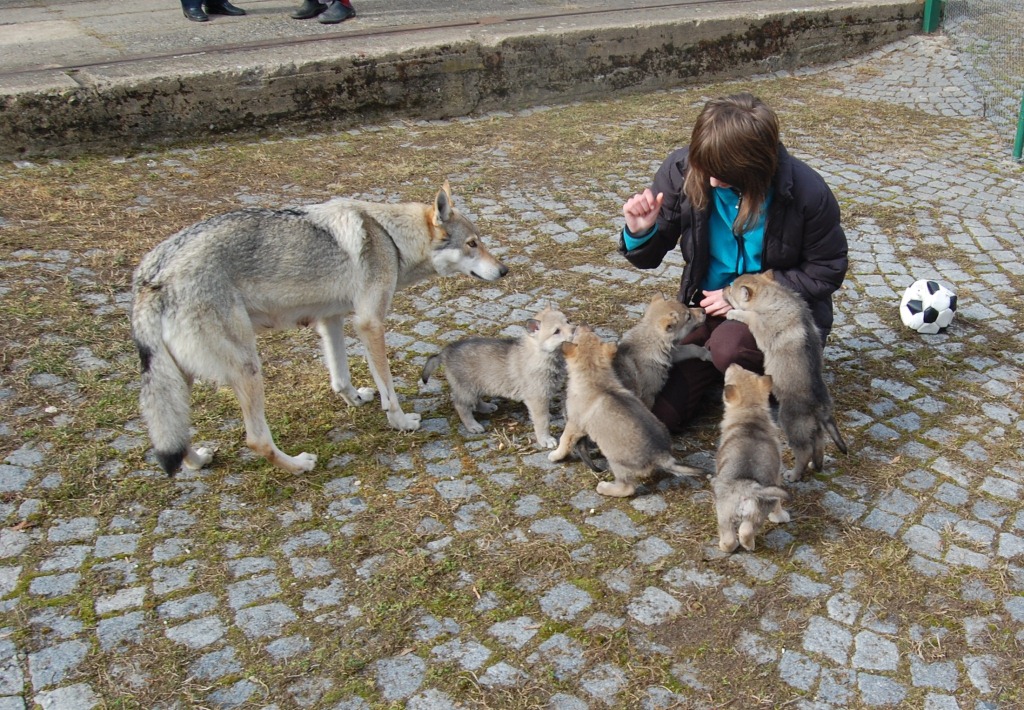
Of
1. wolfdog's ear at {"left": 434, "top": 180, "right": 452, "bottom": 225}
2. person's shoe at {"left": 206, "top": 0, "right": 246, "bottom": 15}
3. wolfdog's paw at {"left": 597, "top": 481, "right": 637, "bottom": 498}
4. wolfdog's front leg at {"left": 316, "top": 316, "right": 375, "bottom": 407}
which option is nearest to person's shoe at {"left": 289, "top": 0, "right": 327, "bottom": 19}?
person's shoe at {"left": 206, "top": 0, "right": 246, "bottom": 15}

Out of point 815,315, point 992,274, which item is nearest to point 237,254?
point 815,315

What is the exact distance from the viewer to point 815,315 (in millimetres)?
5176

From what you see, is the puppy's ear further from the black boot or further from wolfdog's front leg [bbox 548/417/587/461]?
the black boot

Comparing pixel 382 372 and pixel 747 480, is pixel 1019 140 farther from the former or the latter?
pixel 382 372

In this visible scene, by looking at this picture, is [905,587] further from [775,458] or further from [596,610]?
[596,610]

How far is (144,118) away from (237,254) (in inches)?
195

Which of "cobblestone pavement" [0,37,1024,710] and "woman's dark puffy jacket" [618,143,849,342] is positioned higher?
"woman's dark puffy jacket" [618,143,849,342]

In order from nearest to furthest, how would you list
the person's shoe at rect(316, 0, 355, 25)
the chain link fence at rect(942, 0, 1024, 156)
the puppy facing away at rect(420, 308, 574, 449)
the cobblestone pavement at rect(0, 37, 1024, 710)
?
the cobblestone pavement at rect(0, 37, 1024, 710) < the puppy facing away at rect(420, 308, 574, 449) < the chain link fence at rect(942, 0, 1024, 156) < the person's shoe at rect(316, 0, 355, 25)

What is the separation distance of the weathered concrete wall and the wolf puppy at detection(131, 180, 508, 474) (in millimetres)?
4576

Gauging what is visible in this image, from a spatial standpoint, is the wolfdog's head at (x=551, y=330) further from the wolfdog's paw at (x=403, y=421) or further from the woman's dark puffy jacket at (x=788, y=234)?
the wolfdog's paw at (x=403, y=421)

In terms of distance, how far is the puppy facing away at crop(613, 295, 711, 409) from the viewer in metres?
5.01

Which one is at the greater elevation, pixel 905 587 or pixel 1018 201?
pixel 1018 201

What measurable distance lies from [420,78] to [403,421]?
577 centimetres

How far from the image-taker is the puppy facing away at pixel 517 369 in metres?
4.99
